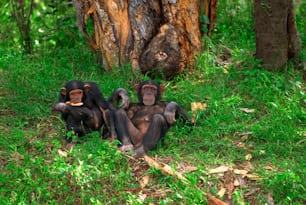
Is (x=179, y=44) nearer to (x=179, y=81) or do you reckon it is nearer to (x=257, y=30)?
(x=179, y=81)

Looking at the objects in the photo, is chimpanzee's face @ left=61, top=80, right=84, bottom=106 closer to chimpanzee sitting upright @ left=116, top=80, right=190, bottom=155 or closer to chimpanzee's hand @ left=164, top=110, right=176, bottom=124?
chimpanzee sitting upright @ left=116, top=80, right=190, bottom=155

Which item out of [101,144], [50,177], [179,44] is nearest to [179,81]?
[179,44]

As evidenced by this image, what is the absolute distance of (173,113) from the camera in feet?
21.0

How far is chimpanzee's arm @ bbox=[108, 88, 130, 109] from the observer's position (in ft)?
21.5

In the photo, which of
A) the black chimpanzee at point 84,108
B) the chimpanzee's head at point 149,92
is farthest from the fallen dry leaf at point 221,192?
the chimpanzee's head at point 149,92

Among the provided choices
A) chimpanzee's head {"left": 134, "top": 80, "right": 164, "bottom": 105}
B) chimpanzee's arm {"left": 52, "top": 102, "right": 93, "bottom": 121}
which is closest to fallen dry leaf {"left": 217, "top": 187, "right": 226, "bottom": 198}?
chimpanzee's head {"left": 134, "top": 80, "right": 164, "bottom": 105}

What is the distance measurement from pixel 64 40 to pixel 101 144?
3.99 m

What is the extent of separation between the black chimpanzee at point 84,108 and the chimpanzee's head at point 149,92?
0.74 ft

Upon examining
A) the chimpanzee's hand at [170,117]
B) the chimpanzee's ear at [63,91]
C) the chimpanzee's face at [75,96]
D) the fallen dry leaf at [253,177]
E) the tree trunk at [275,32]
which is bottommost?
the fallen dry leaf at [253,177]

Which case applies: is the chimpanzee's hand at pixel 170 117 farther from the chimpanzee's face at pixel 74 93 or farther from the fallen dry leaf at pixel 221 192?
the fallen dry leaf at pixel 221 192

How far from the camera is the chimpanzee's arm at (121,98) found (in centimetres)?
655

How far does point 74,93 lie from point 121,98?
583 mm

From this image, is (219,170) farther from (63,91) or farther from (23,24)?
(23,24)

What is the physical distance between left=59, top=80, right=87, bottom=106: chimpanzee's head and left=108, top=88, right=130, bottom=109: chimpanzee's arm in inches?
14.7
